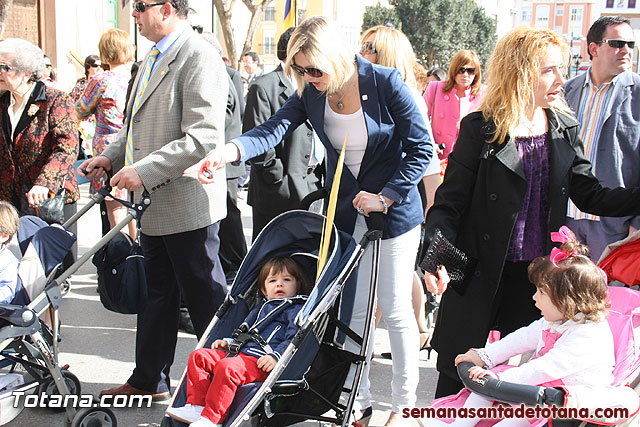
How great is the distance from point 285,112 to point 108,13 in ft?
65.6

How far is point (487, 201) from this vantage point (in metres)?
2.88

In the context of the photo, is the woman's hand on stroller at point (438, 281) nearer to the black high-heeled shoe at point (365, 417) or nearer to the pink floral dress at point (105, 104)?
the black high-heeled shoe at point (365, 417)

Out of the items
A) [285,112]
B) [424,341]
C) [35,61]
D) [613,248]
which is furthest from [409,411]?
[35,61]

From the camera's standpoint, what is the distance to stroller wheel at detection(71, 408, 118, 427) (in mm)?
3207

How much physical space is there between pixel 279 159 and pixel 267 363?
92.8 inches

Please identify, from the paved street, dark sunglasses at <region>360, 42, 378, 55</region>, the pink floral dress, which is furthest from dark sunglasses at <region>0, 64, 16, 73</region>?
dark sunglasses at <region>360, 42, 378, 55</region>

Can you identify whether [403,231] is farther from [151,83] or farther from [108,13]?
[108,13]

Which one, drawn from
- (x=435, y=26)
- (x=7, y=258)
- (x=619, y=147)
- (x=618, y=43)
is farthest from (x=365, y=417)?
(x=435, y=26)

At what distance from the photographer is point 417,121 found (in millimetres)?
3186

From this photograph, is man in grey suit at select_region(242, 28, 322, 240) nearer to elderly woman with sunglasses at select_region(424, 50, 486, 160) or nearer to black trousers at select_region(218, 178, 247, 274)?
black trousers at select_region(218, 178, 247, 274)

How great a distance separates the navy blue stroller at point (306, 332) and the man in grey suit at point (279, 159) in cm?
164

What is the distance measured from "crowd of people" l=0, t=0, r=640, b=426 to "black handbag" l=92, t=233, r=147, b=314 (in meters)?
0.16

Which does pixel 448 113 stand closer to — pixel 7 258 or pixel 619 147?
pixel 619 147

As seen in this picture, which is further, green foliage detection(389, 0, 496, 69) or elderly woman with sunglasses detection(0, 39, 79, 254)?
green foliage detection(389, 0, 496, 69)
